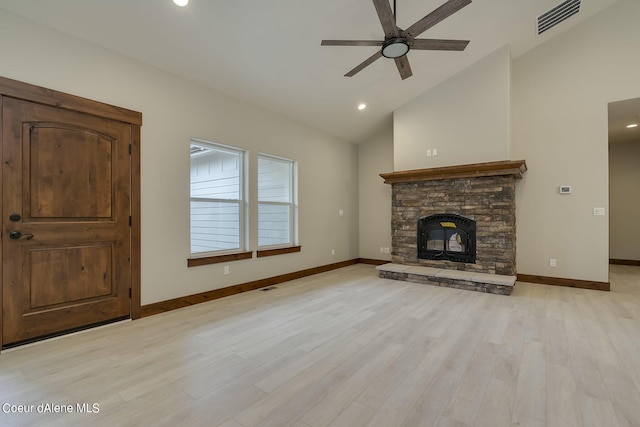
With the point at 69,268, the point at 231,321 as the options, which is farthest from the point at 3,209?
the point at 231,321

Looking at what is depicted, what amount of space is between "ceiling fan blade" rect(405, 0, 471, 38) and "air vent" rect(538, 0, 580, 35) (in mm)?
2806

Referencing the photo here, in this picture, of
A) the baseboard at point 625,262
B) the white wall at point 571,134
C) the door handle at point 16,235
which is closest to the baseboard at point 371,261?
the white wall at point 571,134

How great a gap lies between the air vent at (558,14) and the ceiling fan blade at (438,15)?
2806mm

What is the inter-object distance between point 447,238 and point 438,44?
3.34m

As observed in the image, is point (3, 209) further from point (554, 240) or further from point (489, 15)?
point (554, 240)

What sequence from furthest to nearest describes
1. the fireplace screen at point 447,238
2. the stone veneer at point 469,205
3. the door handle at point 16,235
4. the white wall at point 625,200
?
the white wall at point 625,200, the fireplace screen at point 447,238, the stone veneer at point 469,205, the door handle at point 16,235

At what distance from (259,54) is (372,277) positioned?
13.2ft

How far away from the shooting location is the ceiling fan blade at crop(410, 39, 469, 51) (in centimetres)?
285

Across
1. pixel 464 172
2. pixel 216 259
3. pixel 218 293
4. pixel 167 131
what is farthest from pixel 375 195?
pixel 167 131

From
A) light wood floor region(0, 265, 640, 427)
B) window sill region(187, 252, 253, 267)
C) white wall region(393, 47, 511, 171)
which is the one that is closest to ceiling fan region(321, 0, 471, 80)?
white wall region(393, 47, 511, 171)

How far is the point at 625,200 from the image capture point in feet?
21.1

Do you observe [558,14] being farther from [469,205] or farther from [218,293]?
[218,293]

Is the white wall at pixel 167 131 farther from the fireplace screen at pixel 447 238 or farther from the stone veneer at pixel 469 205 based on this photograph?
the fireplace screen at pixel 447 238

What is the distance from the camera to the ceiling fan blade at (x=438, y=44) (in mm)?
2848
